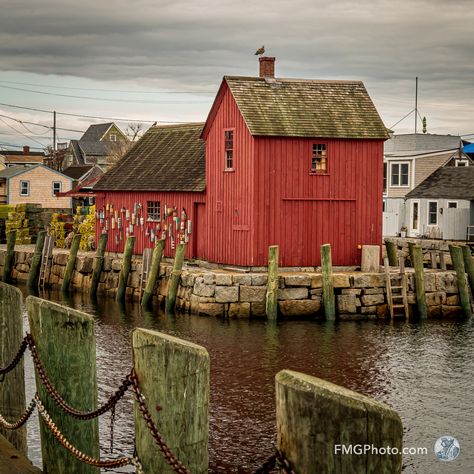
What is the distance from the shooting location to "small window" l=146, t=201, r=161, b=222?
3353 centimetres

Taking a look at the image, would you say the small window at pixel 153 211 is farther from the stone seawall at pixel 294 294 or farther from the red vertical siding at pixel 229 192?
the stone seawall at pixel 294 294

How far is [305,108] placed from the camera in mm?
29344

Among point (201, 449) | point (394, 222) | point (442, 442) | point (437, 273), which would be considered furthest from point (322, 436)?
point (394, 222)

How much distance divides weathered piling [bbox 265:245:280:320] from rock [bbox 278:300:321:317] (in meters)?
0.38

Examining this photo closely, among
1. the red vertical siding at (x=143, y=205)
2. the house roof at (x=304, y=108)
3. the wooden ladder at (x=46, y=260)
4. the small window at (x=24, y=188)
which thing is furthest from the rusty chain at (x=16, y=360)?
the small window at (x=24, y=188)

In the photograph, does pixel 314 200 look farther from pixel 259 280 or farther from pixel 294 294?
pixel 259 280

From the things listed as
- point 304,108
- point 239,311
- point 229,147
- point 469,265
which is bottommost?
point 239,311

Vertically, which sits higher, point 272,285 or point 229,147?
point 229,147

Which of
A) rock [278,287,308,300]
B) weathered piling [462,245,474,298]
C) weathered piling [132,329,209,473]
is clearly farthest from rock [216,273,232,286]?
weathered piling [132,329,209,473]

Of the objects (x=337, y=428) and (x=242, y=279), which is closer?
(x=337, y=428)

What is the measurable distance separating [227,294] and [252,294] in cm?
74

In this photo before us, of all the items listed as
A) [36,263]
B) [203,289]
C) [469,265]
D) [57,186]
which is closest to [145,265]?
[203,289]

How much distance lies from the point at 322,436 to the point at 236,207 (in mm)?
25135

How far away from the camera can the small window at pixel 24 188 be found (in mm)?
66500
